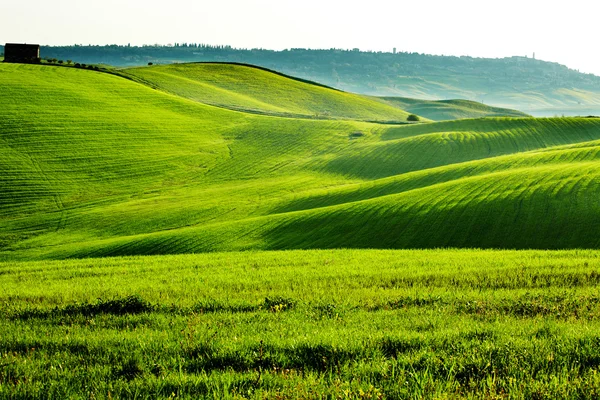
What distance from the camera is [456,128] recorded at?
79.9 m

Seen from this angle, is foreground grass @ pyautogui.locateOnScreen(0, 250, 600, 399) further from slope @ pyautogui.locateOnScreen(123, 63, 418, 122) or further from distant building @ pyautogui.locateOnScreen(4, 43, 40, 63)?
distant building @ pyautogui.locateOnScreen(4, 43, 40, 63)

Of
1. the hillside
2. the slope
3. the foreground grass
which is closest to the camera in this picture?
the foreground grass

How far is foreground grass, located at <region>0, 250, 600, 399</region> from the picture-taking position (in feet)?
21.8

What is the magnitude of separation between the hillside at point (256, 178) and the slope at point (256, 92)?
17.7m

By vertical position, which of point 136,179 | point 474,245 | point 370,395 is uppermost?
point 370,395

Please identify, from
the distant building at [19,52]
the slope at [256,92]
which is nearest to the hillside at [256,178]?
the distant building at [19,52]

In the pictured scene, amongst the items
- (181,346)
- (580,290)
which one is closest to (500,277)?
(580,290)

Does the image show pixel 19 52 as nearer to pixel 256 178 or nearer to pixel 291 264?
pixel 256 178

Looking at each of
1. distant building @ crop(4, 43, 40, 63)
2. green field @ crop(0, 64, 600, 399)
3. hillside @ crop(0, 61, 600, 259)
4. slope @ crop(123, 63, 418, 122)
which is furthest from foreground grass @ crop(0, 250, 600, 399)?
distant building @ crop(4, 43, 40, 63)

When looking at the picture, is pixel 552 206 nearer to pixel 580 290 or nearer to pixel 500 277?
pixel 500 277

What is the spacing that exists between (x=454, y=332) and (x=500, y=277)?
20.4ft

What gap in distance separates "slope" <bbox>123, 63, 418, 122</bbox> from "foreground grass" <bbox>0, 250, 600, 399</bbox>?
315ft

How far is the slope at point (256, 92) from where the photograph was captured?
11856cm

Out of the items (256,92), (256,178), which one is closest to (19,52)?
(256,92)
